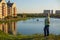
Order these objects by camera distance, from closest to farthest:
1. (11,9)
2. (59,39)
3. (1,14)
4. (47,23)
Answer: (59,39)
(47,23)
(1,14)
(11,9)

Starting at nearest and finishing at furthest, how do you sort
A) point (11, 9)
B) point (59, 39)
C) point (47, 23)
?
point (59, 39)
point (47, 23)
point (11, 9)

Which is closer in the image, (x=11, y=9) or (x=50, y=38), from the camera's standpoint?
(x=50, y=38)

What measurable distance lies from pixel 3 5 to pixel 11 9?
17992 millimetres

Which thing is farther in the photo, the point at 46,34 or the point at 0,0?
the point at 0,0

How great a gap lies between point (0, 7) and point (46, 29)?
236 feet

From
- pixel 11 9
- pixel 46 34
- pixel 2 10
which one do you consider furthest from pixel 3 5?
pixel 46 34

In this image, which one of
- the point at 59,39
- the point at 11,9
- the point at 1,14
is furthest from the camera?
the point at 11,9

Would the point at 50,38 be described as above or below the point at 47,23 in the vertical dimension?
below

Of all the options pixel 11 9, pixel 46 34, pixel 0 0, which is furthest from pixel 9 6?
pixel 46 34

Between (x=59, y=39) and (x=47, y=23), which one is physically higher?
(x=47, y=23)

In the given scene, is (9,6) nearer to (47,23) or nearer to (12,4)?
(12,4)

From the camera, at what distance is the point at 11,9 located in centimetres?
10625

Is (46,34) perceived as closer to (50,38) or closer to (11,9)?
(50,38)

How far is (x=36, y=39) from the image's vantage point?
14.9 metres
